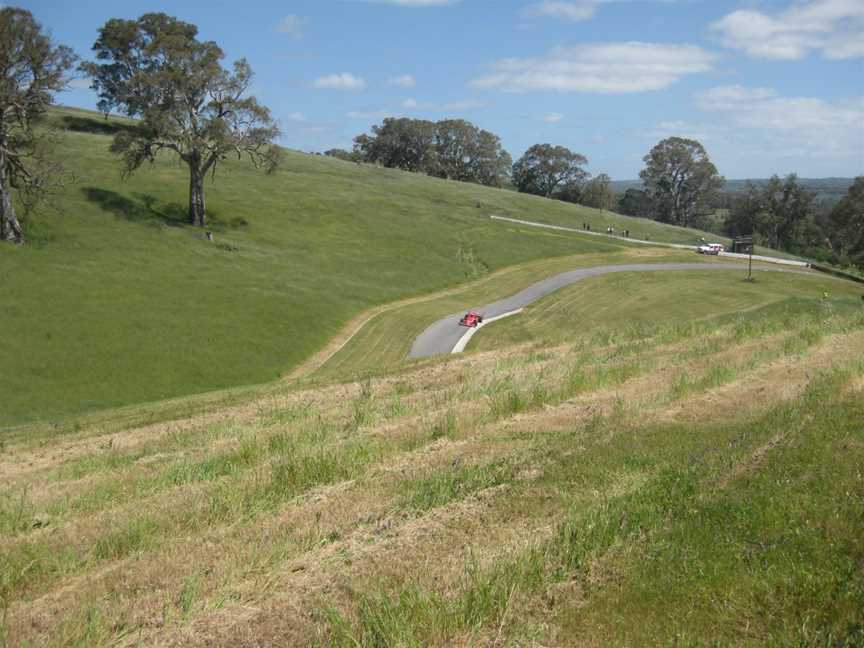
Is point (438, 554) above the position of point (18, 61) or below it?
below

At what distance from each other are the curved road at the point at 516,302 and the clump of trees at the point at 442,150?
246 feet

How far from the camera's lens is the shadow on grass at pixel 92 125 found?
89.8 meters

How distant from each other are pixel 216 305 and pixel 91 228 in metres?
15.5

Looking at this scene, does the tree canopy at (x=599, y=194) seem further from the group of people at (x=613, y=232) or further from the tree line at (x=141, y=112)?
the tree line at (x=141, y=112)

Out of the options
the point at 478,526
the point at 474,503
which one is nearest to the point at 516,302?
the point at 474,503

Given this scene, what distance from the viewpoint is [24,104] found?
45.1m

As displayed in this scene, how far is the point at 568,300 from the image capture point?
53.6 meters

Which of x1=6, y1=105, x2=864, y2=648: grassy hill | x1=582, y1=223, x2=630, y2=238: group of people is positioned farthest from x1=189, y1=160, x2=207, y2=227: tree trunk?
x1=582, y1=223, x2=630, y2=238: group of people

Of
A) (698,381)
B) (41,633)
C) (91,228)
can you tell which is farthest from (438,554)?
(91,228)

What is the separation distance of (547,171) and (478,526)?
14068 centimetres

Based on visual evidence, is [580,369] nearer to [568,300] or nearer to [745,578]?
[745,578]

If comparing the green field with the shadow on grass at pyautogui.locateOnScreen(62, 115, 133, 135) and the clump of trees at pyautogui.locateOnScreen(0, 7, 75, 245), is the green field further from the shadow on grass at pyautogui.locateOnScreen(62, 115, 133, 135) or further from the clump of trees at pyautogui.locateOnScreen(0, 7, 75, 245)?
the shadow on grass at pyautogui.locateOnScreen(62, 115, 133, 135)

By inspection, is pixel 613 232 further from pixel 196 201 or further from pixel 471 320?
pixel 196 201

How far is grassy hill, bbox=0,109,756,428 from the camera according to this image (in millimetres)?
32312
